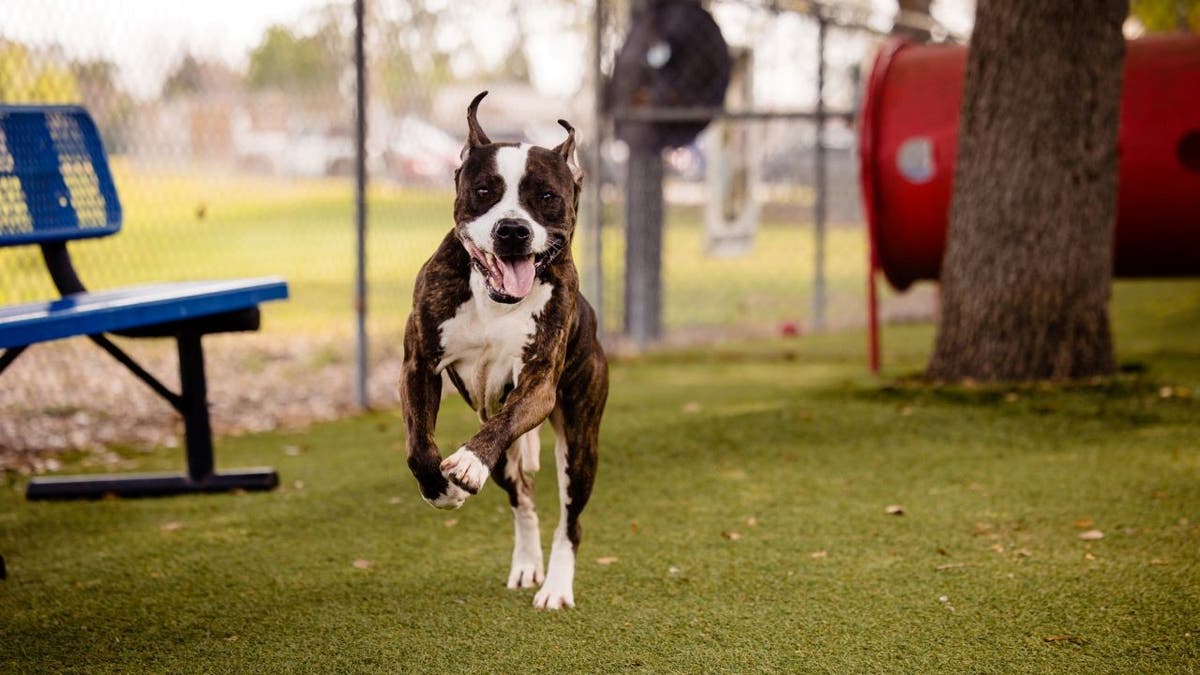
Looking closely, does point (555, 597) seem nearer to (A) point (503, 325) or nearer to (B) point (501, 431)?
(B) point (501, 431)

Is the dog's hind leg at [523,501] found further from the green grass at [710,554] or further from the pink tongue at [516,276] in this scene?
the pink tongue at [516,276]

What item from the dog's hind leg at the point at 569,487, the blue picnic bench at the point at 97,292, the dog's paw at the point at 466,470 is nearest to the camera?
the dog's paw at the point at 466,470

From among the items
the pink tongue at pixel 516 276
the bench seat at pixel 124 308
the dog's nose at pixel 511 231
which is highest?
the dog's nose at pixel 511 231

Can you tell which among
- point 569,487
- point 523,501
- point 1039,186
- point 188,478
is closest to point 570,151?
point 569,487

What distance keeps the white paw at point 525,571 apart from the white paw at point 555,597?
0.22 m

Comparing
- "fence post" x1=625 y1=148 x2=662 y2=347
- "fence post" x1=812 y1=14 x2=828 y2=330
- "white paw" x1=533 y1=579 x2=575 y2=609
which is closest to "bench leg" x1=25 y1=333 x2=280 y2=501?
"white paw" x1=533 y1=579 x2=575 y2=609

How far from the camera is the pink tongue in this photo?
3.06 metres

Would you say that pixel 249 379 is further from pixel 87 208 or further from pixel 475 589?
pixel 475 589

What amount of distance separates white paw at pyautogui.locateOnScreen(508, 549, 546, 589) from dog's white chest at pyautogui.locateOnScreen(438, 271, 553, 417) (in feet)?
2.67

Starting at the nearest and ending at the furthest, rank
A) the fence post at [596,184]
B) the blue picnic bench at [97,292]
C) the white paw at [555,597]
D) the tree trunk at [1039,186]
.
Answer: the white paw at [555,597]
the blue picnic bench at [97,292]
the tree trunk at [1039,186]
the fence post at [596,184]

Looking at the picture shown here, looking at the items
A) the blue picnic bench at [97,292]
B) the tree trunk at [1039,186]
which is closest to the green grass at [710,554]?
the blue picnic bench at [97,292]

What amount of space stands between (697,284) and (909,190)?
6004mm

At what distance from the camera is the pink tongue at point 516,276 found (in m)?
3.06

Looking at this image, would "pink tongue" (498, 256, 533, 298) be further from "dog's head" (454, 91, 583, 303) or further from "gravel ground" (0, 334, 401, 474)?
"gravel ground" (0, 334, 401, 474)
